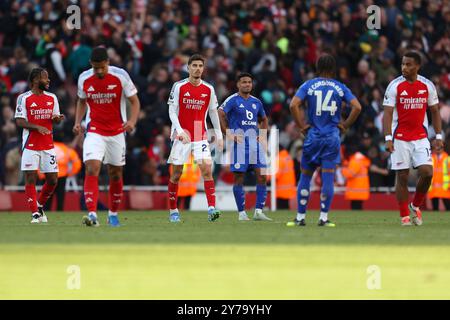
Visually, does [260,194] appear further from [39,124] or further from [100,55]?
[100,55]

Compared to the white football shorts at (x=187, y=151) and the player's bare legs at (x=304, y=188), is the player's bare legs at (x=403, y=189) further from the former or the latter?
the white football shorts at (x=187, y=151)

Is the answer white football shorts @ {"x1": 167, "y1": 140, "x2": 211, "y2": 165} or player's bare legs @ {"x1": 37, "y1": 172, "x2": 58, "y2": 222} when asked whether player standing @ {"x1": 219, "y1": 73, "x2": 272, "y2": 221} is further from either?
player's bare legs @ {"x1": 37, "y1": 172, "x2": 58, "y2": 222}

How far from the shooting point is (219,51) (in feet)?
107

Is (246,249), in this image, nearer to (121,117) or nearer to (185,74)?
(121,117)

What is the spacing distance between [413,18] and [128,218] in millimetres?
14985

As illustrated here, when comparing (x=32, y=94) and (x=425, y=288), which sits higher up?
(x=32, y=94)

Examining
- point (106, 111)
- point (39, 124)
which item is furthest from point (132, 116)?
point (39, 124)

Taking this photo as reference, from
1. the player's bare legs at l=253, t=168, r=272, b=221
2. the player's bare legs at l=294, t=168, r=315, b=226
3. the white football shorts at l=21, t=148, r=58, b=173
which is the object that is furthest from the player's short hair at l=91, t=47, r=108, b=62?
the player's bare legs at l=253, t=168, r=272, b=221

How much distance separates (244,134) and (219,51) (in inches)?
441

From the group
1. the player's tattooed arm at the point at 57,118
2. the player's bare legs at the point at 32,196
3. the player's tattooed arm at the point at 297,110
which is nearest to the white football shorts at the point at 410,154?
the player's tattooed arm at the point at 297,110

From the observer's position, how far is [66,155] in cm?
2861

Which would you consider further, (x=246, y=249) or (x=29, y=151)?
(x=29, y=151)

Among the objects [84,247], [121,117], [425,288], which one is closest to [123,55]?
[121,117]

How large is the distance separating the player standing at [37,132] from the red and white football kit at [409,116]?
5329 millimetres
